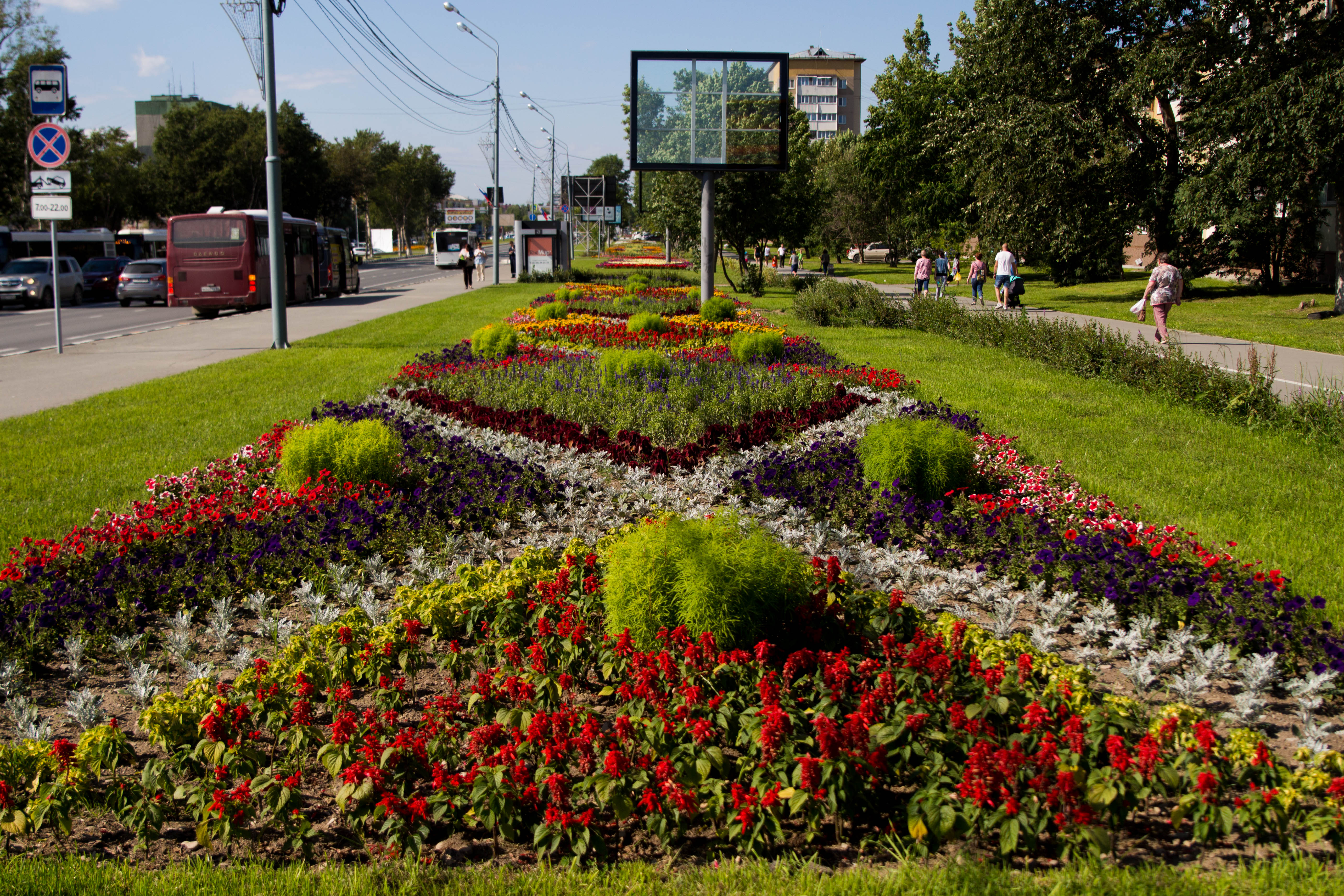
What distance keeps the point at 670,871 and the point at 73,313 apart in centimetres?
3593

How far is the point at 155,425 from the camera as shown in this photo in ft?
32.3

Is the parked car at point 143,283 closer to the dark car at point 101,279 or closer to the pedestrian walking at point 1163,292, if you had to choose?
the dark car at point 101,279

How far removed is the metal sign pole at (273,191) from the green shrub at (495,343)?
5.57 metres

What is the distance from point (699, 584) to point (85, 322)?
96.9 ft

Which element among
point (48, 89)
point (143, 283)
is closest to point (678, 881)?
point (48, 89)

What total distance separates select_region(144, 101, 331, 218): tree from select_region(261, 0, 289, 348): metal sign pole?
53.9 metres

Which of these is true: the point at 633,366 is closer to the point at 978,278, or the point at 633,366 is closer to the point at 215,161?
the point at 978,278

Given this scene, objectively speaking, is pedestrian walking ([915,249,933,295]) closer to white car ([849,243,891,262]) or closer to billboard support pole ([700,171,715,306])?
billboard support pole ([700,171,715,306])

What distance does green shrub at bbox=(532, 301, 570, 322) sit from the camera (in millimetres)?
19094

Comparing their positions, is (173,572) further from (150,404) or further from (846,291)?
(846,291)

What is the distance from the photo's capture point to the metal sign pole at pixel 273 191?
1720 cm

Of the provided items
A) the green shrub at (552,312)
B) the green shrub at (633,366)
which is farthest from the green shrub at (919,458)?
the green shrub at (552,312)

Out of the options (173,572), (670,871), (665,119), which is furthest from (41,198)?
(670,871)

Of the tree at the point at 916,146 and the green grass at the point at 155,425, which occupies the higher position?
the tree at the point at 916,146
